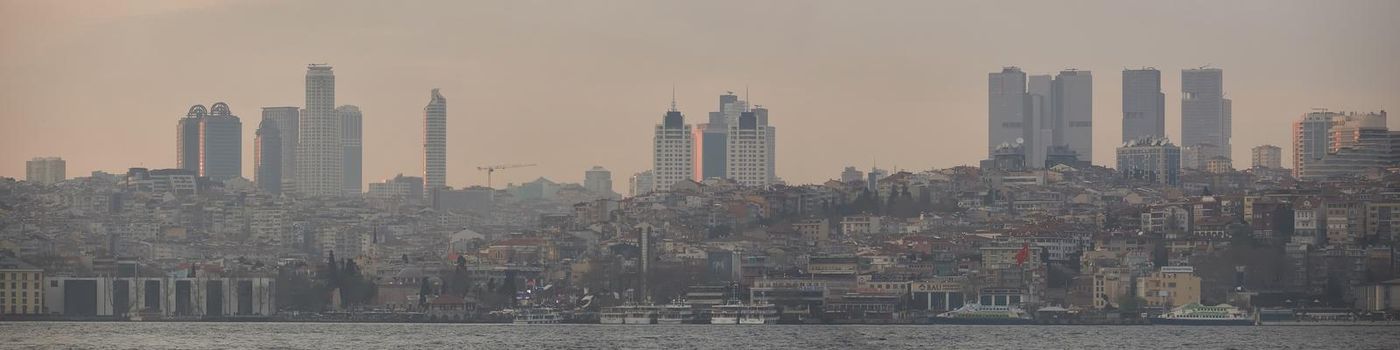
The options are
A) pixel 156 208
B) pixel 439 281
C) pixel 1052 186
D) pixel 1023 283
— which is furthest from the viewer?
pixel 156 208

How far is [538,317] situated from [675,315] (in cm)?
303

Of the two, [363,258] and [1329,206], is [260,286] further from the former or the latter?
[1329,206]

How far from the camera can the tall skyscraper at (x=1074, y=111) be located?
5586 inches

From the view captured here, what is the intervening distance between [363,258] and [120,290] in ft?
45.5

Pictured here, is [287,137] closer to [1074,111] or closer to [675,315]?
[1074,111]

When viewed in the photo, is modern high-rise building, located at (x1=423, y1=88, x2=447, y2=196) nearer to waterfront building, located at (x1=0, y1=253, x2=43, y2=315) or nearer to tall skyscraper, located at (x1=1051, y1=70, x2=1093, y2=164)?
tall skyscraper, located at (x1=1051, y1=70, x2=1093, y2=164)

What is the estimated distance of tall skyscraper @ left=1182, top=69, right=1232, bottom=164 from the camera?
140 m

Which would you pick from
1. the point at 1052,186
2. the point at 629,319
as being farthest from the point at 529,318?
the point at 1052,186

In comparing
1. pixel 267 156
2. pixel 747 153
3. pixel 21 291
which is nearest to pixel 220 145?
pixel 267 156

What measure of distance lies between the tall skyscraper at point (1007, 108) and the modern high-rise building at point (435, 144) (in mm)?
25602

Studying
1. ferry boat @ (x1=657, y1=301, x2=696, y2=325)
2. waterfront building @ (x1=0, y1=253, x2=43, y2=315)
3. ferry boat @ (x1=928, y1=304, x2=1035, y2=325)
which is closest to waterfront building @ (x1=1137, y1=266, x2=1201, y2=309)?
ferry boat @ (x1=928, y1=304, x2=1035, y2=325)

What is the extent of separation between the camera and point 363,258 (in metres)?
89.0

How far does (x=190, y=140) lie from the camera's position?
142 metres

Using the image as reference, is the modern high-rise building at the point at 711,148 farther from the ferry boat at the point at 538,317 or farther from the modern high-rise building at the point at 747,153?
the ferry boat at the point at 538,317
